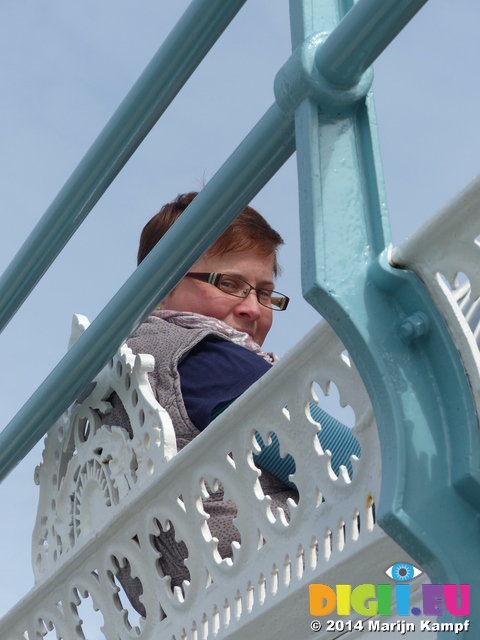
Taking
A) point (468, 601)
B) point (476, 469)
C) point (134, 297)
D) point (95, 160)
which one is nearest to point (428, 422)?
point (476, 469)

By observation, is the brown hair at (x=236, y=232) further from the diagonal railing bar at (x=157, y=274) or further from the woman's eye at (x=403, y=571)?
the woman's eye at (x=403, y=571)

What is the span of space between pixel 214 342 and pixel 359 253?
90 centimetres

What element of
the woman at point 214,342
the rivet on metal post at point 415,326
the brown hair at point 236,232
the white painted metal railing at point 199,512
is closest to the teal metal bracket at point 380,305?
the rivet on metal post at point 415,326

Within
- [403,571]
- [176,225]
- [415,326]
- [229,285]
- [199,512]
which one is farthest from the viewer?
[229,285]

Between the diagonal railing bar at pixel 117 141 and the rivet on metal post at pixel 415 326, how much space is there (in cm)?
56

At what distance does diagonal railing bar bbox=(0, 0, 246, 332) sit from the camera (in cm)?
149

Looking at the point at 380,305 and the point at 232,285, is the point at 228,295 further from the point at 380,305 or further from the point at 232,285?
the point at 380,305

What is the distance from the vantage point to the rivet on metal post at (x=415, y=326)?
109 centimetres

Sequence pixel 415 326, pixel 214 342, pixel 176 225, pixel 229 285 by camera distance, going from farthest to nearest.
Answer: pixel 229 285 → pixel 214 342 → pixel 176 225 → pixel 415 326

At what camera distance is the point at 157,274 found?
152cm

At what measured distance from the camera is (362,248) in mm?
1159

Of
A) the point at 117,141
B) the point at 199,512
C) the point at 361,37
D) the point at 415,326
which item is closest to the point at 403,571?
→ the point at 415,326

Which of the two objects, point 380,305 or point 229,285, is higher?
point 229,285

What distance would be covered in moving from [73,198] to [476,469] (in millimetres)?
974
